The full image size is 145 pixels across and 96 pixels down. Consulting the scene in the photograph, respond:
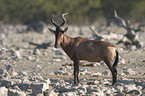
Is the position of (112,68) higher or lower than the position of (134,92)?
higher

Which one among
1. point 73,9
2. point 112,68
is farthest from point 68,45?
point 73,9

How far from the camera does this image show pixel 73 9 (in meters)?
52.7

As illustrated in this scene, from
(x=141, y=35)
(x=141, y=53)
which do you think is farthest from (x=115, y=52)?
(x=141, y=35)

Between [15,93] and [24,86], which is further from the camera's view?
[24,86]

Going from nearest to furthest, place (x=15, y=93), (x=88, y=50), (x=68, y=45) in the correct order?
(x=15, y=93)
(x=88, y=50)
(x=68, y=45)

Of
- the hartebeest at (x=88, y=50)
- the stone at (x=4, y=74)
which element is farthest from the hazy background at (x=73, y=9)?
the hartebeest at (x=88, y=50)

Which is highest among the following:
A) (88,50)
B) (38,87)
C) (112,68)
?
(88,50)

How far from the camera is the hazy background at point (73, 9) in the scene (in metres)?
46.4

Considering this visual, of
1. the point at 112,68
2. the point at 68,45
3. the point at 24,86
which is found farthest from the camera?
the point at 68,45

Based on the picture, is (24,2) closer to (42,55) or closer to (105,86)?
(42,55)

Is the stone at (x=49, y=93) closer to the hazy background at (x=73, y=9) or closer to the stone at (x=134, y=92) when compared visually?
the stone at (x=134, y=92)

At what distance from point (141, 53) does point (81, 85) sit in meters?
7.66

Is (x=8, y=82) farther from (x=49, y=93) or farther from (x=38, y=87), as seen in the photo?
(x=49, y=93)

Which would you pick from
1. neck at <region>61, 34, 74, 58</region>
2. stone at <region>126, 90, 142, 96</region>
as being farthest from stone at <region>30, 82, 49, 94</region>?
stone at <region>126, 90, 142, 96</region>
